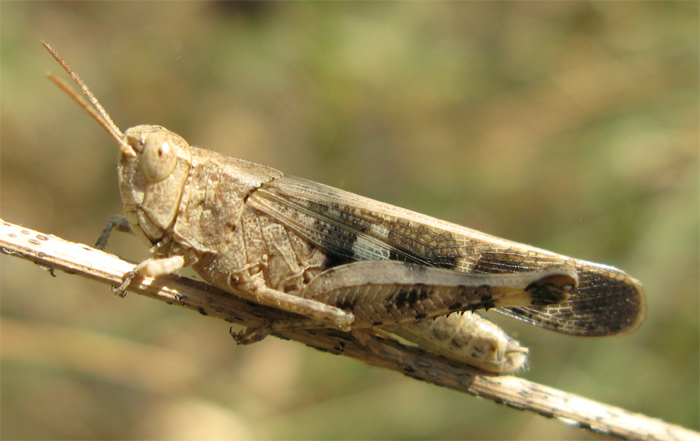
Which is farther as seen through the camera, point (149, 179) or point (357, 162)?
point (357, 162)

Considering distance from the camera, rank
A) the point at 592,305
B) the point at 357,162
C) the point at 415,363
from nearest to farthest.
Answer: the point at 415,363 < the point at 592,305 < the point at 357,162

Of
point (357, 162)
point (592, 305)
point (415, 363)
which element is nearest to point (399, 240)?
point (415, 363)

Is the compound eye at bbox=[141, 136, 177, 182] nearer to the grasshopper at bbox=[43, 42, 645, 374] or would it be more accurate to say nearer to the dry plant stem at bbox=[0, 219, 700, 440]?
the grasshopper at bbox=[43, 42, 645, 374]

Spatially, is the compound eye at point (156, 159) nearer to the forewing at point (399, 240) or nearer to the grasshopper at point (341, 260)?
the grasshopper at point (341, 260)

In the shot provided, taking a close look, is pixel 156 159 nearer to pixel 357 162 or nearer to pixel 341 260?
pixel 341 260

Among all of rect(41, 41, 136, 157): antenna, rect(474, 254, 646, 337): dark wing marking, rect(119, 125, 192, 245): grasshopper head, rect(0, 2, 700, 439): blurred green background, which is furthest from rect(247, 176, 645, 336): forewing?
rect(0, 2, 700, 439): blurred green background

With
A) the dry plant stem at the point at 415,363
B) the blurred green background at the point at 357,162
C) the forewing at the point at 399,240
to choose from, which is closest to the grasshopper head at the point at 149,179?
the dry plant stem at the point at 415,363

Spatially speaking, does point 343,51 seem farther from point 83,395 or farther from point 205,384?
point 83,395
